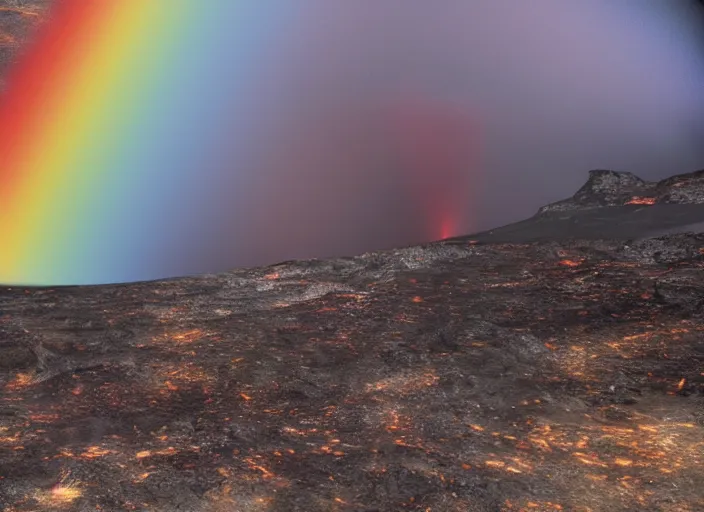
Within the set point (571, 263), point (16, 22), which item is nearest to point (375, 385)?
point (571, 263)

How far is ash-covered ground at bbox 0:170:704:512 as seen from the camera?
1022mm

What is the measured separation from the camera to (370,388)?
136 centimetres

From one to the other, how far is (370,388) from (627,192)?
1803 millimetres

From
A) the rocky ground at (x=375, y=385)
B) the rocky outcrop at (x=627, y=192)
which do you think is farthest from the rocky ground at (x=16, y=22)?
the rocky outcrop at (x=627, y=192)

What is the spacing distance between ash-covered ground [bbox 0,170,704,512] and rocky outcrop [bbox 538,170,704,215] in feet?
1.78

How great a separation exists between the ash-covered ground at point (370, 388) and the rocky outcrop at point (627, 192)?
543mm

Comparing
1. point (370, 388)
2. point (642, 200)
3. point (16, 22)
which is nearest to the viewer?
point (370, 388)

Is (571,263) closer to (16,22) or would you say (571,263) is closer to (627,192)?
(627,192)

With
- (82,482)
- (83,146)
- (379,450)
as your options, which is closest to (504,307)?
(379,450)

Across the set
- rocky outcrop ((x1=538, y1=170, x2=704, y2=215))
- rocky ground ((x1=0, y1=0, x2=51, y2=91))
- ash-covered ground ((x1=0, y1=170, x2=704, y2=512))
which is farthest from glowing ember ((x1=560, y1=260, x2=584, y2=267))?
rocky ground ((x1=0, y1=0, x2=51, y2=91))

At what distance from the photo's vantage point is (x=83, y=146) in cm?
338

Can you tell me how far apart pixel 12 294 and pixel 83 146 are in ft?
4.68

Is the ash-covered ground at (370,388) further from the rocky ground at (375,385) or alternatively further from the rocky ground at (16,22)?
the rocky ground at (16,22)

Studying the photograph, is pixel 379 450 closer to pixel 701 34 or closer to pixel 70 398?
pixel 70 398
